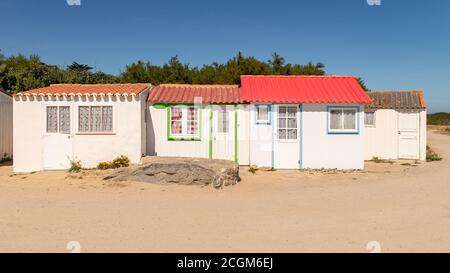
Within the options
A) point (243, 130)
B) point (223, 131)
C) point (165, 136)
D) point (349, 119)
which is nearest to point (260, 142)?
point (243, 130)

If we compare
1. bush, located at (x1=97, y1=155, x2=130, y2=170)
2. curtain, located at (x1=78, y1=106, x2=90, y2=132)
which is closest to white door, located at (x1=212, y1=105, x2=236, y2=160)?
bush, located at (x1=97, y1=155, x2=130, y2=170)

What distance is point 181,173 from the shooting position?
9.40 m

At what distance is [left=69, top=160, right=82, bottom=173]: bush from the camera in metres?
11.1

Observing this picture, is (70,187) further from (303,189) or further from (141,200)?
(303,189)

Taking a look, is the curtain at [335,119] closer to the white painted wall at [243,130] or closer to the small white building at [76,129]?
the white painted wall at [243,130]

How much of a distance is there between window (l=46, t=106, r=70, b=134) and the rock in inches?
124

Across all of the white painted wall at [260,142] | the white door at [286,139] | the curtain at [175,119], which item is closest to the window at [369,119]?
the white door at [286,139]

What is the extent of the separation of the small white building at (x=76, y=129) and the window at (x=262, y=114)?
455cm

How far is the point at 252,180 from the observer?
1009 cm

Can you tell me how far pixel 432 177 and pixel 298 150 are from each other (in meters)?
4.66

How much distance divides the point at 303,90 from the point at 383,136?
5.25 meters

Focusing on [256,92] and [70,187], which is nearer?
[70,187]

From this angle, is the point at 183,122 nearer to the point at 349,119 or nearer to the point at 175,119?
the point at 175,119
